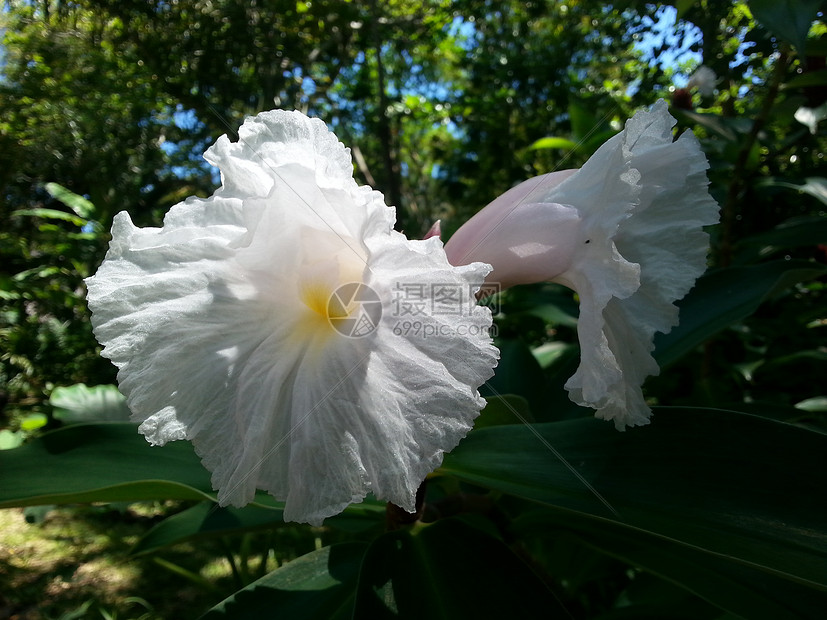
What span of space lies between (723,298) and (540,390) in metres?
0.40

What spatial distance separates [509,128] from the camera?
397 cm

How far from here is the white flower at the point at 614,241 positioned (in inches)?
20.9

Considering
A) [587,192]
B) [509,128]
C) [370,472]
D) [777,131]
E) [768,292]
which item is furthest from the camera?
[509,128]

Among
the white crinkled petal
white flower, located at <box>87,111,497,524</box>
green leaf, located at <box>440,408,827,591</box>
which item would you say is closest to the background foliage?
green leaf, located at <box>440,408,827,591</box>

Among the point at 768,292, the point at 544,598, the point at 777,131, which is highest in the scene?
the point at 777,131

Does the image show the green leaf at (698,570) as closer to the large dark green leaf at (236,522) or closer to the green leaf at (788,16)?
the large dark green leaf at (236,522)

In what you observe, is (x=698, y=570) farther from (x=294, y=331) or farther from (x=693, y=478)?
(x=294, y=331)

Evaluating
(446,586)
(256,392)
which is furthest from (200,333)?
(446,586)

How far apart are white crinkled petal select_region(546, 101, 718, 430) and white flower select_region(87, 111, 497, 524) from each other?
0.14 meters

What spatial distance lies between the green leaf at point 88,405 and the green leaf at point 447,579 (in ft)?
4.92

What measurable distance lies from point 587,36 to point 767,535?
4452 mm

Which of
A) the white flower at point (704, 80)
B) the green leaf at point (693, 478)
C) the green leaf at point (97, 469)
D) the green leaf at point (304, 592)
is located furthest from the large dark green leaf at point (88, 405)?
the white flower at point (704, 80)

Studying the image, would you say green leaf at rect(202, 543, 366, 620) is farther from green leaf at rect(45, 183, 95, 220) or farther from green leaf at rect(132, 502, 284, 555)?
green leaf at rect(45, 183, 95, 220)

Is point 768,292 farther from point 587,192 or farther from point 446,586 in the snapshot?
point 446,586
